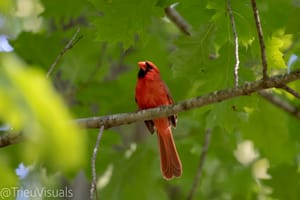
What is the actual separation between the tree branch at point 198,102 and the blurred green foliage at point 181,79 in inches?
10.7

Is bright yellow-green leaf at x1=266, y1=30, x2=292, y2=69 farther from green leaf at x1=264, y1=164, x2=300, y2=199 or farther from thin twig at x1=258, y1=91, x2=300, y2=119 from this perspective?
green leaf at x1=264, y1=164, x2=300, y2=199

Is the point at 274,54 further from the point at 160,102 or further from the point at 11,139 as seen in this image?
the point at 11,139

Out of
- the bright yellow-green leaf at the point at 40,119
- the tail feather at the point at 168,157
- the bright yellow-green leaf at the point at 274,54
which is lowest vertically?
the bright yellow-green leaf at the point at 40,119

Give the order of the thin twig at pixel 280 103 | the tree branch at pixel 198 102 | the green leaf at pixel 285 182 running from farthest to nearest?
the green leaf at pixel 285 182, the thin twig at pixel 280 103, the tree branch at pixel 198 102

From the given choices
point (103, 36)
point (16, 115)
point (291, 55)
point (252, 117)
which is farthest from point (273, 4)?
point (16, 115)

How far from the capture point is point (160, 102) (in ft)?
13.1

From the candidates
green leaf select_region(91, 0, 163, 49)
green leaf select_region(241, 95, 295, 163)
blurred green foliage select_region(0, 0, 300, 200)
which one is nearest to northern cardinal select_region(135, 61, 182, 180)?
blurred green foliage select_region(0, 0, 300, 200)

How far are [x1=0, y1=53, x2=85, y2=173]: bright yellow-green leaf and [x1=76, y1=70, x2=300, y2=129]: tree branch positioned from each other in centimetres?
166

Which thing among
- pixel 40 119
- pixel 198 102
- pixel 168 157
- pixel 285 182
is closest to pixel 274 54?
pixel 198 102

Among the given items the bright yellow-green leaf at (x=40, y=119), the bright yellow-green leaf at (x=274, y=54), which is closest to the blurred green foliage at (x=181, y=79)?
the bright yellow-green leaf at (x=274, y=54)

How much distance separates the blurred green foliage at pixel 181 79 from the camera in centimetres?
289

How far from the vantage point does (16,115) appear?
69 centimetres

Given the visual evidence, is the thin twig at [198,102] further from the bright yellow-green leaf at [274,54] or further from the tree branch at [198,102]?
the bright yellow-green leaf at [274,54]

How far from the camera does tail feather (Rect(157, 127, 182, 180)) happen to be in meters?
3.91
